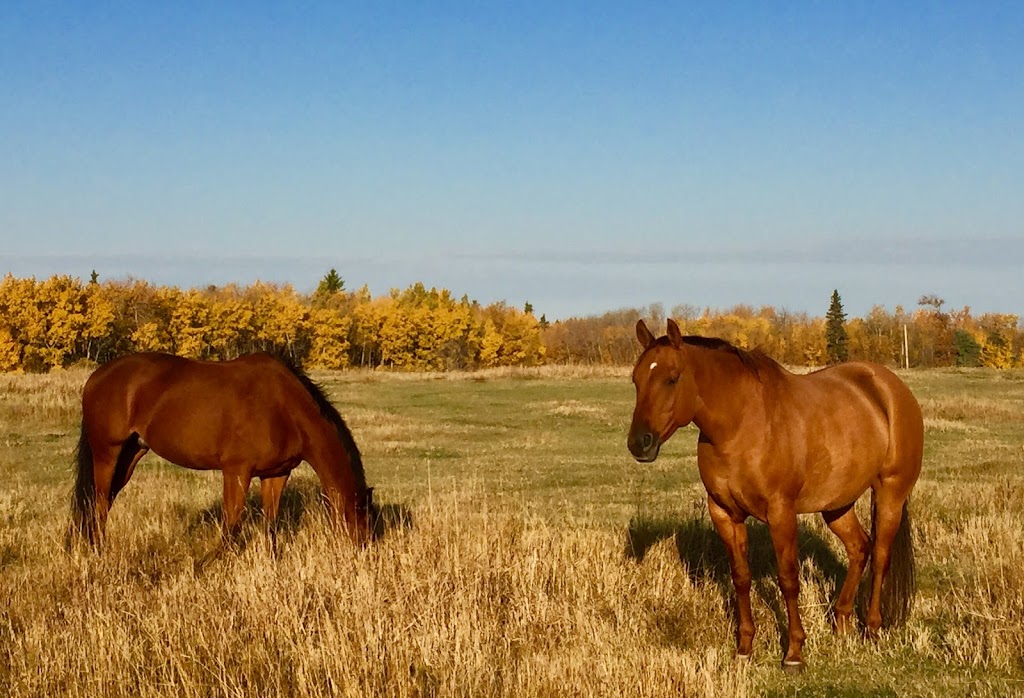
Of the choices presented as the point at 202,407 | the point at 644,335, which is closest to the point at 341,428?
the point at 202,407

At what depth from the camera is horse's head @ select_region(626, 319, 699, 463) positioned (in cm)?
524

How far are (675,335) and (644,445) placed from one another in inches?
26.9

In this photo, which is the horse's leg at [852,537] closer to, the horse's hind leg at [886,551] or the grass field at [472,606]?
→ the horse's hind leg at [886,551]

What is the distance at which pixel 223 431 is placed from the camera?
28.0 feet

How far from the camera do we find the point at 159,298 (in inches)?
3189

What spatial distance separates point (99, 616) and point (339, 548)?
2.02 m

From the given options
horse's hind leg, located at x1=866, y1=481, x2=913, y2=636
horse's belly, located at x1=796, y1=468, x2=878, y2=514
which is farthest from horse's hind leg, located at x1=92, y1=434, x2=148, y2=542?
horse's hind leg, located at x1=866, y1=481, x2=913, y2=636

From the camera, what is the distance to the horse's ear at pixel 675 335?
5.16 m

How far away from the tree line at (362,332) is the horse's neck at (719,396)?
48.2 meters

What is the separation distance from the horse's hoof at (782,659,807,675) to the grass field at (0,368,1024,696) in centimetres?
6

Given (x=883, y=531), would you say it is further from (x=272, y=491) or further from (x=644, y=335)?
(x=272, y=491)

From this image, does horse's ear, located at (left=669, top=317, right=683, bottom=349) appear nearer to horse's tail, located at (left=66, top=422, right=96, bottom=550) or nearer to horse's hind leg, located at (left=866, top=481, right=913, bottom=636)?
horse's hind leg, located at (left=866, top=481, right=913, bottom=636)

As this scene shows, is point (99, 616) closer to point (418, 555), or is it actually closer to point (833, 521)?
point (418, 555)

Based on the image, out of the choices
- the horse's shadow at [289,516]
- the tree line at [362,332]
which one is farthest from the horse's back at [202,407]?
the tree line at [362,332]
